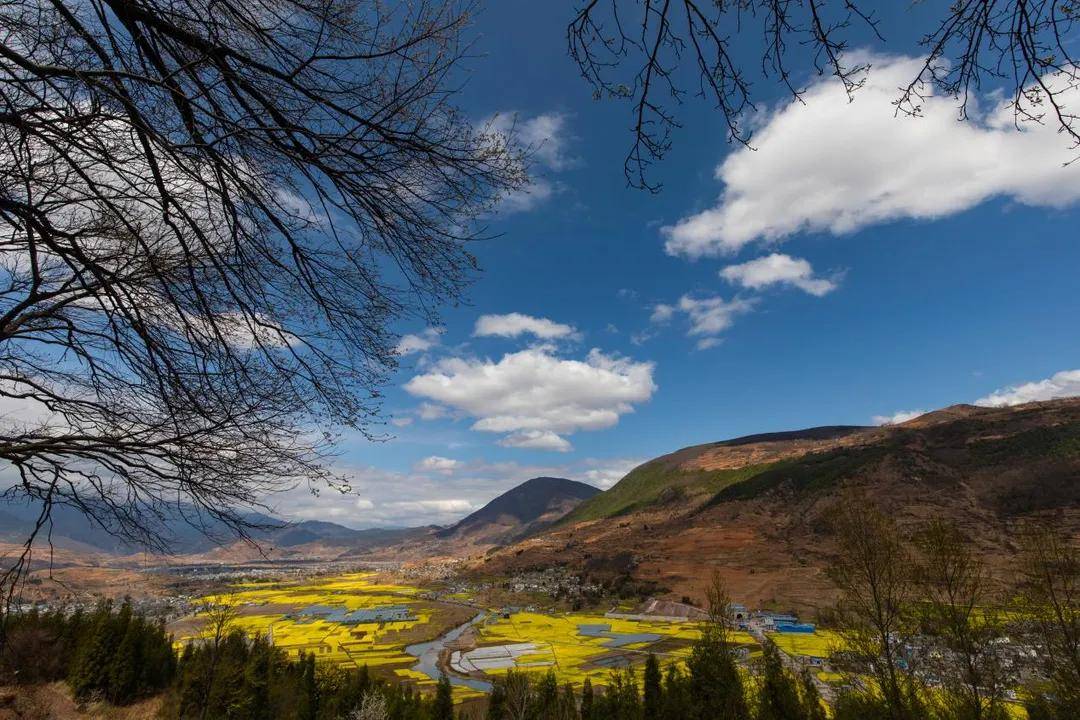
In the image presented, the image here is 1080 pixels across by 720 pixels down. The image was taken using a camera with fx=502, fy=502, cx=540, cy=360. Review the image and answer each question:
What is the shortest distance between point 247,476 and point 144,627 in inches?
1497

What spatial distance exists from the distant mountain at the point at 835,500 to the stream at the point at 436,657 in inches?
1216

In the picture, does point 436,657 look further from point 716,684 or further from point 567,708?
point 716,684

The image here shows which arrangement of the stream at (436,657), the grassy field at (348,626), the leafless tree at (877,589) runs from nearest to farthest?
the leafless tree at (877,589)
the stream at (436,657)
the grassy field at (348,626)

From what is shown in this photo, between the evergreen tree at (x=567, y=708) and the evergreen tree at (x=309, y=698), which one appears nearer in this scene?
the evergreen tree at (x=567, y=708)

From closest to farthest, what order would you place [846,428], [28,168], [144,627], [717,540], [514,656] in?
[28,168]
[144,627]
[514,656]
[717,540]
[846,428]

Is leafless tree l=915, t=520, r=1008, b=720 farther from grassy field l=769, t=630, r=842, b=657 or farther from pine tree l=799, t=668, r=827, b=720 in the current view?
grassy field l=769, t=630, r=842, b=657

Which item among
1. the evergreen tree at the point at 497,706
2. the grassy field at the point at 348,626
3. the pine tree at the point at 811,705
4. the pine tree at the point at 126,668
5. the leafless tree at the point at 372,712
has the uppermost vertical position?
the pine tree at the point at 126,668

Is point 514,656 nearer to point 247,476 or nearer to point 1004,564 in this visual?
point 1004,564

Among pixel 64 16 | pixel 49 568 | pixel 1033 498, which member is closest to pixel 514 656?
pixel 49 568

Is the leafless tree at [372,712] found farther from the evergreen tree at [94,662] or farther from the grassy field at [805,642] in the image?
the grassy field at [805,642]

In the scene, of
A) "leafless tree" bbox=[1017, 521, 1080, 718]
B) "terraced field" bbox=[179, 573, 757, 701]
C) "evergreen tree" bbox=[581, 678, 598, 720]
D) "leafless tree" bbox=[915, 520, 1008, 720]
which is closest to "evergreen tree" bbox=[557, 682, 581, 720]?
"evergreen tree" bbox=[581, 678, 598, 720]

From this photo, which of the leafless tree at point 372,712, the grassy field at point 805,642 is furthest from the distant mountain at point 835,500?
the leafless tree at point 372,712

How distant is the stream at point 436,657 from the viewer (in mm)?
46938

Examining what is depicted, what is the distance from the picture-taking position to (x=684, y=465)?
18800 cm
